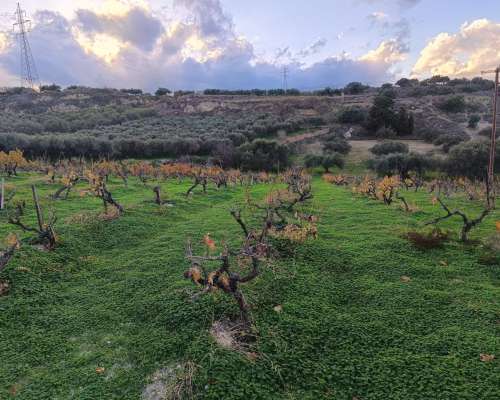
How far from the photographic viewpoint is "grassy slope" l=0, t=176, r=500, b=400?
5641 mm

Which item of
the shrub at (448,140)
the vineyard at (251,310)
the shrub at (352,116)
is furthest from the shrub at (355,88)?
the vineyard at (251,310)

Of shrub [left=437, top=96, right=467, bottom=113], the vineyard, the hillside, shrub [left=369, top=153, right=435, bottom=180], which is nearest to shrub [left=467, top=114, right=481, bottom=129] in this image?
the hillside

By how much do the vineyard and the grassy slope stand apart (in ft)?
0.09

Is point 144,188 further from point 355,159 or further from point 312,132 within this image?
point 312,132

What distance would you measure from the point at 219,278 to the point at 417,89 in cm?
6454

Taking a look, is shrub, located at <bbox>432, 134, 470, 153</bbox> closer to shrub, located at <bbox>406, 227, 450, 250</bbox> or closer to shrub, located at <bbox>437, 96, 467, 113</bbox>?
shrub, located at <bbox>437, 96, 467, 113</bbox>

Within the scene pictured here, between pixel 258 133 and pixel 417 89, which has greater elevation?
pixel 417 89

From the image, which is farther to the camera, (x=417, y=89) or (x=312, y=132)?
(x=417, y=89)

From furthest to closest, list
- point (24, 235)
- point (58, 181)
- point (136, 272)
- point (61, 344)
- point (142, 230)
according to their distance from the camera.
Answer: point (58, 181) < point (142, 230) < point (24, 235) < point (136, 272) < point (61, 344)

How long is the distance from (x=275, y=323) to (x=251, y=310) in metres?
0.58

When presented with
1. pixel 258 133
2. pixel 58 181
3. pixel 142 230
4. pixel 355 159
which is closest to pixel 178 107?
pixel 258 133

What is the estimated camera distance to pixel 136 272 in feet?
30.8

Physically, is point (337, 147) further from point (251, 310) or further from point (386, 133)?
point (251, 310)

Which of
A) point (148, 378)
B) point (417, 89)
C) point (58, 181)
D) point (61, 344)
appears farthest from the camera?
point (417, 89)
